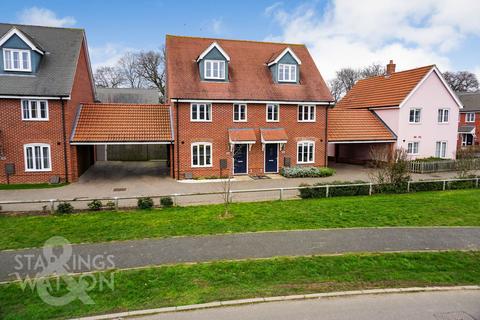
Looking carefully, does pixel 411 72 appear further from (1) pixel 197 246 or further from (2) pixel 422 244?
(1) pixel 197 246

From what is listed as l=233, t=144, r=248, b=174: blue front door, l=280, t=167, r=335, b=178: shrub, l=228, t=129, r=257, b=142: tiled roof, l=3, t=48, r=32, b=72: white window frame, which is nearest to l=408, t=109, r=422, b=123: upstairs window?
l=280, t=167, r=335, b=178: shrub

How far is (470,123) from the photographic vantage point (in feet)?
160

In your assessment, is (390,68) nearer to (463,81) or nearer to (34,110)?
(34,110)

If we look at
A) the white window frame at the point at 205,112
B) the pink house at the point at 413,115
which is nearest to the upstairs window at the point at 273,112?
the white window frame at the point at 205,112

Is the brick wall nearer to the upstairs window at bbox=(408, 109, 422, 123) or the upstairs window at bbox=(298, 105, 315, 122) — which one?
the upstairs window at bbox=(298, 105, 315, 122)

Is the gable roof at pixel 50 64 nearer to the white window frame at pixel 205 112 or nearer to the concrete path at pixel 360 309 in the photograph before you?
the white window frame at pixel 205 112

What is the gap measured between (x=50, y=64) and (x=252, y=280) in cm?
2063

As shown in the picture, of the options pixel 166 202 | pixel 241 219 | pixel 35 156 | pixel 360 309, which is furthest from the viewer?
pixel 35 156

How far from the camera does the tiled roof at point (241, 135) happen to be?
73.3 ft

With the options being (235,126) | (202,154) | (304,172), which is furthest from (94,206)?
(304,172)

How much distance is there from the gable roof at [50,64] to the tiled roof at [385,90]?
23840mm

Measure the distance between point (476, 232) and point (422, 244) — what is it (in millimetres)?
2582

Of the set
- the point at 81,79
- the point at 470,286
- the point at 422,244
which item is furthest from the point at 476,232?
the point at 81,79

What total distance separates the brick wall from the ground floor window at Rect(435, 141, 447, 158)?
1155cm
